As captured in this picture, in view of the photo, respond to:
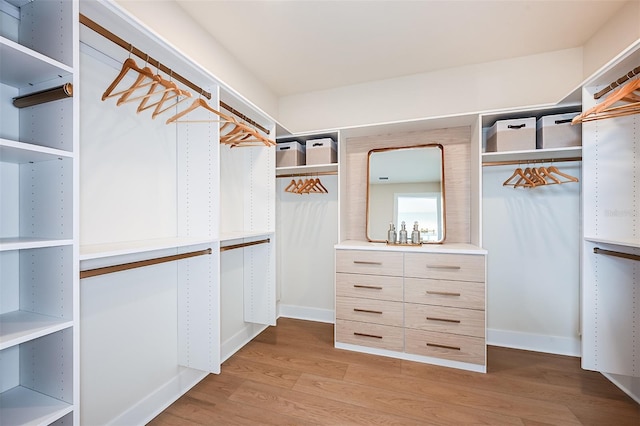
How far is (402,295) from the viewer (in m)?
2.24

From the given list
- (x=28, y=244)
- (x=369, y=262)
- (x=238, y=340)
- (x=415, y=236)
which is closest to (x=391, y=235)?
(x=415, y=236)

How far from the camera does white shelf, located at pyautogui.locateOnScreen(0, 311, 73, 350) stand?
0.82 metres

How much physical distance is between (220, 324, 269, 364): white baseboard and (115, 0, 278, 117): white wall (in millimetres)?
1999

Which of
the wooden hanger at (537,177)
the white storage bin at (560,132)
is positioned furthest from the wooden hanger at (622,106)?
the wooden hanger at (537,177)

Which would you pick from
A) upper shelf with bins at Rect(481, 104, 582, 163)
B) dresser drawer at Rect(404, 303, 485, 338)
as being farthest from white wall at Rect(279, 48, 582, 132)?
dresser drawer at Rect(404, 303, 485, 338)

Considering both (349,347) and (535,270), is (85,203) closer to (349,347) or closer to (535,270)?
(349,347)

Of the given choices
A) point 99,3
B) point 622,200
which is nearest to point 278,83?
point 99,3

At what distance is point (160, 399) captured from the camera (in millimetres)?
1683

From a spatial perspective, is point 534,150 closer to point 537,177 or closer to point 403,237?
point 537,177

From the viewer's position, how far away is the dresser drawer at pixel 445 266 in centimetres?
207

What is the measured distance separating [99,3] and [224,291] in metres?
1.89

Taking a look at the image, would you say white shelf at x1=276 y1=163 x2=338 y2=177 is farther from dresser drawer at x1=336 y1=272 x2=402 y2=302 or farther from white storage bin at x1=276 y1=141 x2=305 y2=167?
dresser drawer at x1=336 y1=272 x2=402 y2=302

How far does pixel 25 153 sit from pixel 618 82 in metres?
2.81

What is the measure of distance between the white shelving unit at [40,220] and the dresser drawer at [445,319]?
2054 millimetres
